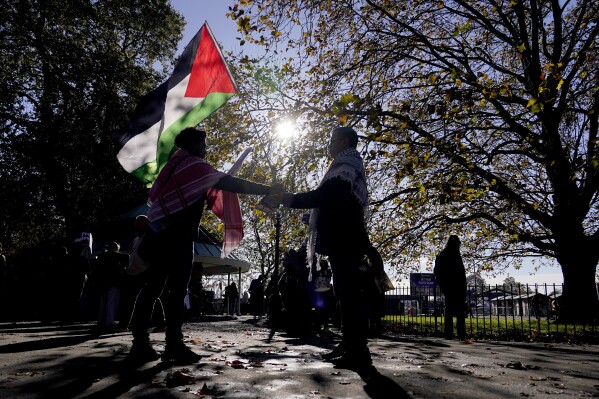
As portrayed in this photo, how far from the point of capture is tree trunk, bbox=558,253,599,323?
1576cm

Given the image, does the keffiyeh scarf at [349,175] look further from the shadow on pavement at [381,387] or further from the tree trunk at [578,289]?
the tree trunk at [578,289]

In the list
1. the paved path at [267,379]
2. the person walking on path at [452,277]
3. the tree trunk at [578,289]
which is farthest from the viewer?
the tree trunk at [578,289]

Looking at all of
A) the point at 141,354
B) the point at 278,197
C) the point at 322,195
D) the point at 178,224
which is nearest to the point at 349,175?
the point at 322,195

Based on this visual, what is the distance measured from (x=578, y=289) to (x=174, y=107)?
1522 cm

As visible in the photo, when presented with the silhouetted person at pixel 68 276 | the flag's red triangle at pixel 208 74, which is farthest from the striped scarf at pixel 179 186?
the silhouetted person at pixel 68 276

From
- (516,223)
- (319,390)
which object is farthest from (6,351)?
(516,223)

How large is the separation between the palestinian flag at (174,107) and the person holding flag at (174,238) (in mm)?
1199

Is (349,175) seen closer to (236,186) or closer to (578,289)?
(236,186)

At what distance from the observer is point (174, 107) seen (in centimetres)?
549

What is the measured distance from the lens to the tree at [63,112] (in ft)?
78.1

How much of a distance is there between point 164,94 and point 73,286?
7.90m

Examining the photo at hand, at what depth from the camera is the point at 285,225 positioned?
1656cm

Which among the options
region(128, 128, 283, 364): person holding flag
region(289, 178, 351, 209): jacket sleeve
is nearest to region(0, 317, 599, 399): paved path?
region(128, 128, 283, 364): person holding flag

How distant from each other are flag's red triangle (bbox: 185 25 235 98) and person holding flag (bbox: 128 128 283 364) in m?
1.68
